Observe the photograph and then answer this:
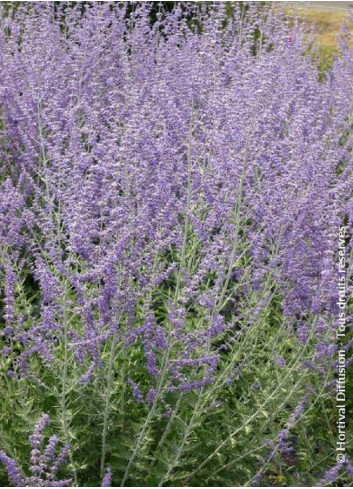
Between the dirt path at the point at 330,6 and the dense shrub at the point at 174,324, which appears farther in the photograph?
the dirt path at the point at 330,6

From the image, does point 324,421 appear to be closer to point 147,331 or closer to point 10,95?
point 147,331

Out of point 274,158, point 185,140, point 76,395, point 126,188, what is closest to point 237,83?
point 185,140

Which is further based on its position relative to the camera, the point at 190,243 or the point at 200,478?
the point at 190,243

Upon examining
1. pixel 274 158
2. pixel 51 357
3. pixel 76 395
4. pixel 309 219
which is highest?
pixel 274 158

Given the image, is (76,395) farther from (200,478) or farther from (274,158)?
(274,158)

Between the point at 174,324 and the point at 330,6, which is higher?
the point at 174,324

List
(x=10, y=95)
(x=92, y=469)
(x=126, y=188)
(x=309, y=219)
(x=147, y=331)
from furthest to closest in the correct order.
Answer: (x=10, y=95) < (x=309, y=219) < (x=92, y=469) < (x=147, y=331) < (x=126, y=188)

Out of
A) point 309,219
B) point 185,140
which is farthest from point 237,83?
point 309,219

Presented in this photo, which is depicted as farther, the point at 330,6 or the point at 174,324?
the point at 330,6

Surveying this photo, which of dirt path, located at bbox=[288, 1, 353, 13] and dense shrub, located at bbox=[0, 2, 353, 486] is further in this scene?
dirt path, located at bbox=[288, 1, 353, 13]

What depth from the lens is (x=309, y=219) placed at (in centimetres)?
398

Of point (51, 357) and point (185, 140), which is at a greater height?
point (185, 140)

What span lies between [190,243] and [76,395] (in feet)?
3.56

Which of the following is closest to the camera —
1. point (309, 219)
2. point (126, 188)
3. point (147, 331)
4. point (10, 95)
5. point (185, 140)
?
point (126, 188)
